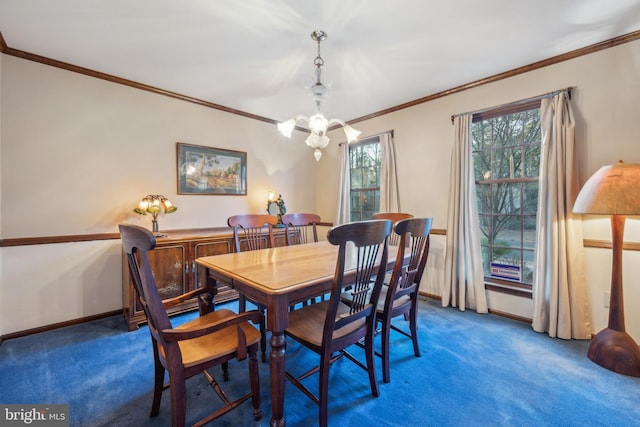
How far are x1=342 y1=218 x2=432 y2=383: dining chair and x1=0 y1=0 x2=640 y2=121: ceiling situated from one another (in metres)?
1.57

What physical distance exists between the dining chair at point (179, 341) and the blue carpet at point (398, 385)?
289 mm

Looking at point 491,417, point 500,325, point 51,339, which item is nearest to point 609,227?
point 500,325

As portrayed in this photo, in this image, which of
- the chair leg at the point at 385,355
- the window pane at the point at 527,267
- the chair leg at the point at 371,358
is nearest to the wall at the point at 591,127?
the window pane at the point at 527,267

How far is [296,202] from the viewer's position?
471cm

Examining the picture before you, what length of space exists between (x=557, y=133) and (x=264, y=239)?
296cm

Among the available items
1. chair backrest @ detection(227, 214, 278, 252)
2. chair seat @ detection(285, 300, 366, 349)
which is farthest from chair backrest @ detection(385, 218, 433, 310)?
chair backrest @ detection(227, 214, 278, 252)

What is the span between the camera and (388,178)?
12.6 ft

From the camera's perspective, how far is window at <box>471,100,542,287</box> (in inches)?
110

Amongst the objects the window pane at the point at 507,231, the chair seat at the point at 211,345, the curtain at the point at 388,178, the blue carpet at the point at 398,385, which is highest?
the curtain at the point at 388,178

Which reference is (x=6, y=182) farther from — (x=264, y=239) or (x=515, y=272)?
(x=515, y=272)

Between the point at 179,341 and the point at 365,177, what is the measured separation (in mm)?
3522

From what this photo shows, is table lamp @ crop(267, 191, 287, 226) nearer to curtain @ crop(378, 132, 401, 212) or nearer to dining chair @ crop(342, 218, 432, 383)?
curtain @ crop(378, 132, 401, 212)

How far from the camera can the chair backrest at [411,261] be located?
1723 mm

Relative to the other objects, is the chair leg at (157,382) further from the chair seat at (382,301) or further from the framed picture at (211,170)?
the framed picture at (211,170)
